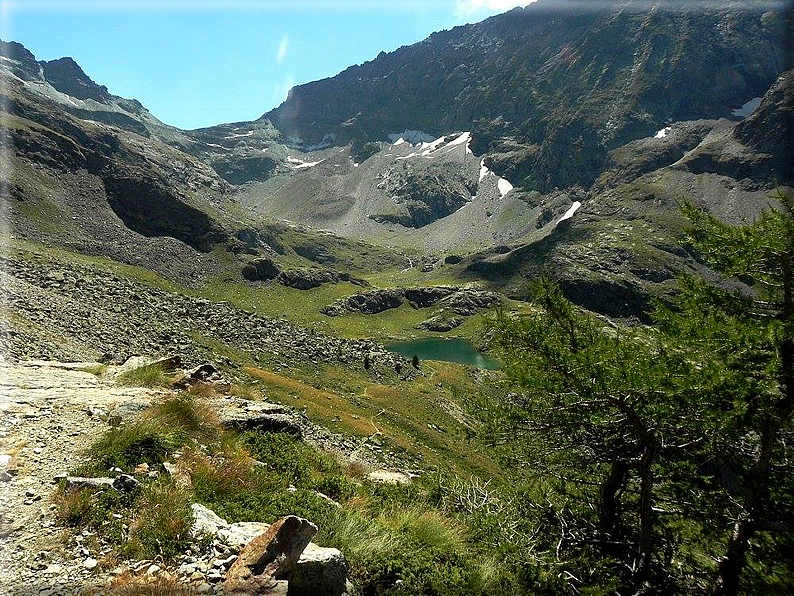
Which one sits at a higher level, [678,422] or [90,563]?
[678,422]

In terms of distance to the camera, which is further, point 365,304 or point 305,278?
point 365,304

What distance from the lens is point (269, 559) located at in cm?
641

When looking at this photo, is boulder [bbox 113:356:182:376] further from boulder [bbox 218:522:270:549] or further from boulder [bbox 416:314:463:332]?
boulder [bbox 416:314:463:332]

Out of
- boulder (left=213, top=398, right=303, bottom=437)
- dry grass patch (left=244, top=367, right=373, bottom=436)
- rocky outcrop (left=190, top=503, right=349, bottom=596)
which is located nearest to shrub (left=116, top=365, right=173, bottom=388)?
boulder (left=213, top=398, right=303, bottom=437)

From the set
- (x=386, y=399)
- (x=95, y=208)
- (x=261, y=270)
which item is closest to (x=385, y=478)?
(x=386, y=399)

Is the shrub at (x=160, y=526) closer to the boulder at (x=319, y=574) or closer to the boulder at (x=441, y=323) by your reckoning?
the boulder at (x=319, y=574)

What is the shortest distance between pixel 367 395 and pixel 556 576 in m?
47.9

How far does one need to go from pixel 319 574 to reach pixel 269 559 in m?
0.95

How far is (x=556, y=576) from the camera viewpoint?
363 inches

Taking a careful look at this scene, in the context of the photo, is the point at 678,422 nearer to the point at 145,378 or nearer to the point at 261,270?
the point at 145,378

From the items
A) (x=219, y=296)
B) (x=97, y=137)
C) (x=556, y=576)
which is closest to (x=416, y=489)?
(x=556, y=576)

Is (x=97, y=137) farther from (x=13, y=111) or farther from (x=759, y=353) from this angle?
(x=759, y=353)

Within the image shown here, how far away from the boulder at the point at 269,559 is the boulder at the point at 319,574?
186 mm

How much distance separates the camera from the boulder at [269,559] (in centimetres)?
605
